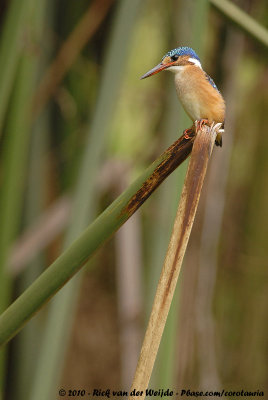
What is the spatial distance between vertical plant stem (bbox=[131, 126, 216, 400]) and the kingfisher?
0.20 m

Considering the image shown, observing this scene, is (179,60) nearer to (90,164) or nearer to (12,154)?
(90,164)

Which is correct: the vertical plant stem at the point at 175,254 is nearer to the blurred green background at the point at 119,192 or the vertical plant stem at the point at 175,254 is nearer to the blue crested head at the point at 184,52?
the blue crested head at the point at 184,52

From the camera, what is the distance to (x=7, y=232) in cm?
106

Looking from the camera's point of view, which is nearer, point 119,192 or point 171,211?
point 171,211

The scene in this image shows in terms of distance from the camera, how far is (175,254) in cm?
46

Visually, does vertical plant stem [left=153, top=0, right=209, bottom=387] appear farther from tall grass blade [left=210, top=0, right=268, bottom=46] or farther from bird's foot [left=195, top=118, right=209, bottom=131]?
bird's foot [left=195, top=118, right=209, bottom=131]

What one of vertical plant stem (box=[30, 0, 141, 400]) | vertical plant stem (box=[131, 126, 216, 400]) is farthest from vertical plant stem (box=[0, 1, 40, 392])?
vertical plant stem (box=[131, 126, 216, 400])

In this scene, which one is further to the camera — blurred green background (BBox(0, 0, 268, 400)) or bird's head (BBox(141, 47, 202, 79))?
blurred green background (BBox(0, 0, 268, 400))

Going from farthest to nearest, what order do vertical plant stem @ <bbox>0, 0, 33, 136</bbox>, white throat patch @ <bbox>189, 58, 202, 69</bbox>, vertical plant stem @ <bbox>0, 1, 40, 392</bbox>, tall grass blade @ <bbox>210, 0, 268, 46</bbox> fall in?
vertical plant stem @ <bbox>0, 1, 40, 392</bbox>
vertical plant stem @ <bbox>0, 0, 33, 136</bbox>
white throat patch @ <bbox>189, 58, 202, 69</bbox>
tall grass blade @ <bbox>210, 0, 268, 46</bbox>

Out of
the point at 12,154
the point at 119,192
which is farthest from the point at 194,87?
the point at 119,192

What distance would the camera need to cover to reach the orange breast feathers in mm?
678

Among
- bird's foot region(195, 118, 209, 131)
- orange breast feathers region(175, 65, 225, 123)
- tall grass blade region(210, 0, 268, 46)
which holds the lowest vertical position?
bird's foot region(195, 118, 209, 131)

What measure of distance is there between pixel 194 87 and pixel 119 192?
100 centimetres

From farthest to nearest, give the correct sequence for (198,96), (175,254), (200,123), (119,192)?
(119,192) → (198,96) → (200,123) → (175,254)
